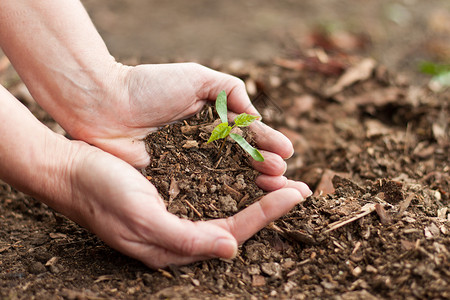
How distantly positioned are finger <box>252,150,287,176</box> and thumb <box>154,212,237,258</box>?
0.51 metres

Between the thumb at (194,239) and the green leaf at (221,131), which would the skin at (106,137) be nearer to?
the thumb at (194,239)

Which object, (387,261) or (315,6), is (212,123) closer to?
(387,261)

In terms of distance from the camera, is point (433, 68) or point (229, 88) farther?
point (433, 68)

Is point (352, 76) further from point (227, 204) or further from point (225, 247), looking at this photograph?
point (225, 247)

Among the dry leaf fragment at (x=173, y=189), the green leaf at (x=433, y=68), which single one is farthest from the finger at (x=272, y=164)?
the green leaf at (x=433, y=68)

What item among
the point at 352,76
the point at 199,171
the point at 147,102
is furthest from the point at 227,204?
the point at 352,76

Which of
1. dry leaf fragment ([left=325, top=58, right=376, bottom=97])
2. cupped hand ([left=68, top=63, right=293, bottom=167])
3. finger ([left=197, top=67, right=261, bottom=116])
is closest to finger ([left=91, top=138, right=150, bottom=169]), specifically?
cupped hand ([left=68, top=63, right=293, bottom=167])

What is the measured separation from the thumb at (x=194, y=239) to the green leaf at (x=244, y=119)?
62cm

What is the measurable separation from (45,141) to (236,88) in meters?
1.05

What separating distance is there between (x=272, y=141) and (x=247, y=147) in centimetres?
20

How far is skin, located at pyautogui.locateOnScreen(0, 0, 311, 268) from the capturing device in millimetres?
1992

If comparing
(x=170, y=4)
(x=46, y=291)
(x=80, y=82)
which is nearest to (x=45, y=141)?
(x=80, y=82)

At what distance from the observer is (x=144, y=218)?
6.37 feet

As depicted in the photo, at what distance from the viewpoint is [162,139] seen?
2529 mm
